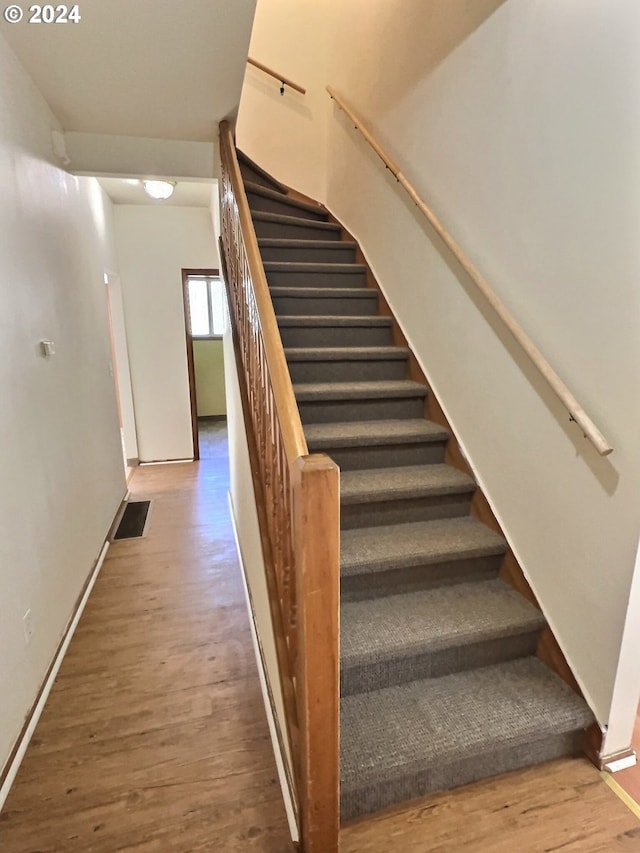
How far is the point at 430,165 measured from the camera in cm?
245

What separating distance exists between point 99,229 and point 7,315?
93.1 inches

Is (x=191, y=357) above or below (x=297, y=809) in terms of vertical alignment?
above

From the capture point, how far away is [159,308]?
498 centimetres

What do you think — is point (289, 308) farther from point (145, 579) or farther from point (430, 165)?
point (145, 579)

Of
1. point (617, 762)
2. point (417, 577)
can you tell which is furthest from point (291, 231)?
point (617, 762)

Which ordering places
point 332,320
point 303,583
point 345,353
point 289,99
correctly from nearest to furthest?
point 303,583 → point 345,353 → point 332,320 → point 289,99

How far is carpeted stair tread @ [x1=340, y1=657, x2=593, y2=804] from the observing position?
56.3 inches

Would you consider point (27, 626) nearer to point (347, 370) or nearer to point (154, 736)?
point (154, 736)

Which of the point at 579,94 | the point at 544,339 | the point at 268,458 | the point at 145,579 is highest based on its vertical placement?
the point at 579,94

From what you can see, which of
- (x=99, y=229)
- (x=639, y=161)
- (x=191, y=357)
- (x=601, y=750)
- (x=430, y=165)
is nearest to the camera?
(x=639, y=161)

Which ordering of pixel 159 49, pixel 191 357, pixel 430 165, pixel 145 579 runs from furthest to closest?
pixel 191 357
pixel 145 579
pixel 430 165
pixel 159 49

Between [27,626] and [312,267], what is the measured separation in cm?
261

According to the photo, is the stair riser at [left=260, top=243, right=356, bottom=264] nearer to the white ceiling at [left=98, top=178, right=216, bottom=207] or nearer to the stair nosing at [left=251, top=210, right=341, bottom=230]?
the stair nosing at [left=251, top=210, right=341, bottom=230]

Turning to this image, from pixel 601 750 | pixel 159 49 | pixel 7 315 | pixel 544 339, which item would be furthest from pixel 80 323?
pixel 601 750
